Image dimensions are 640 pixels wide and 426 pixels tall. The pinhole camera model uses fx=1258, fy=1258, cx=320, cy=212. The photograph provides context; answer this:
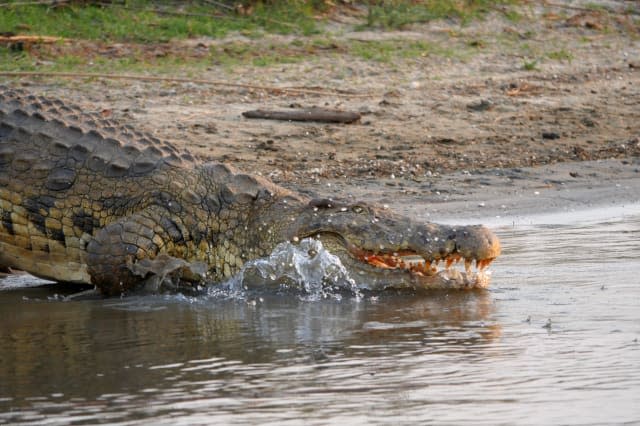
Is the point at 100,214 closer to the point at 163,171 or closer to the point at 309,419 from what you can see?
the point at 163,171

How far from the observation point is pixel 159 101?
9875 mm

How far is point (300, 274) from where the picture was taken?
6133mm

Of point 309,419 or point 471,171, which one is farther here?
point 471,171

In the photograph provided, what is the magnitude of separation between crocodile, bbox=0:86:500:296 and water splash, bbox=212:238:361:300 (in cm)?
5

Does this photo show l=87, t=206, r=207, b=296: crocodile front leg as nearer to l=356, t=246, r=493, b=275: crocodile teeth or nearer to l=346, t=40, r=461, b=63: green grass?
l=356, t=246, r=493, b=275: crocodile teeth

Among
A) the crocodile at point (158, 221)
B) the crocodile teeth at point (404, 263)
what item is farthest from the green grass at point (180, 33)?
the crocodile teeth at point (404, 263)

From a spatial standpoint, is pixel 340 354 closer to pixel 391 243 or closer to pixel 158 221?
pixel 391 243

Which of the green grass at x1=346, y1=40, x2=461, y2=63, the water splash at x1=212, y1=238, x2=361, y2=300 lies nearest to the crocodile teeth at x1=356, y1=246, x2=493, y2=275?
the water splash at x1=212, y1=238, x2=361, y2=300

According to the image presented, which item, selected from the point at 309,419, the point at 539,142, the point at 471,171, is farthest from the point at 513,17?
the point at 309,419

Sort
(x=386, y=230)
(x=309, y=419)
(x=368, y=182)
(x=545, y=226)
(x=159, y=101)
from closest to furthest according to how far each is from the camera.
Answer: (x=309, y=419) → (x=386, y=230) → (x=545, y=226) → (x=368, y=182) → (x=159, y=101)

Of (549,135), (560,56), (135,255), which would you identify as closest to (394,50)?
(560,56)

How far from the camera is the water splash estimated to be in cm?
611

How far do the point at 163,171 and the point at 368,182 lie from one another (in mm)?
2603

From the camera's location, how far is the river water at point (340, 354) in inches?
158
